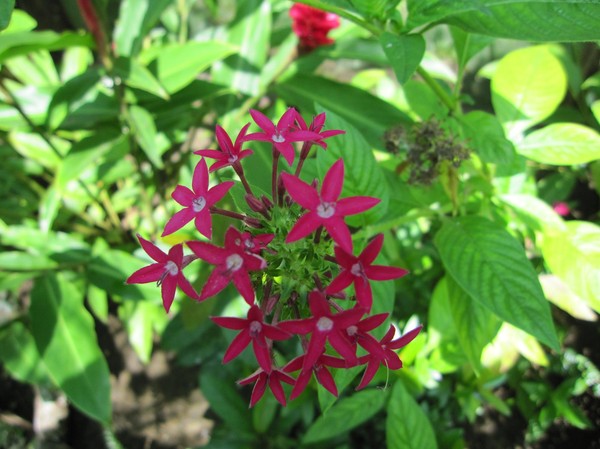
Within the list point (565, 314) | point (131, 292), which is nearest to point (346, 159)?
point (131, 292)

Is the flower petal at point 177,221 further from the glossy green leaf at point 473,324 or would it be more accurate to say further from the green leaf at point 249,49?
the green leaf at point 249,49

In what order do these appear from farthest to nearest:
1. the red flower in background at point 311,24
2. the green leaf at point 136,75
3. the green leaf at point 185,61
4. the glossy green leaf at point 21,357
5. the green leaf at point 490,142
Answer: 1. the glossy green leaf at point 21,357
2. the red flower in background at point 311,24
3. the green leaf at point 185,61
4. the green leaf at point 136,75
5. the green leaf at point 490,142

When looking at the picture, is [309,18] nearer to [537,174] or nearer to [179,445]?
[537,174]

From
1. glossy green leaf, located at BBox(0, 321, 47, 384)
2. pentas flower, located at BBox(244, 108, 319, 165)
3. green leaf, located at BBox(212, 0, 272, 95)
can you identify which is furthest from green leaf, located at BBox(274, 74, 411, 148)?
glossy green leaf, located at BBox(0, 321, 47, 384)

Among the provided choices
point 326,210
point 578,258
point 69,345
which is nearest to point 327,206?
point 326,210

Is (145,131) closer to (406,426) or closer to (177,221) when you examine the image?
(177,221)

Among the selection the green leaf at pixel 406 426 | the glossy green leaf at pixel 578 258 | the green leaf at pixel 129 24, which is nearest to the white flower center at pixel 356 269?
the glossy green leaf at pixel 578 258
